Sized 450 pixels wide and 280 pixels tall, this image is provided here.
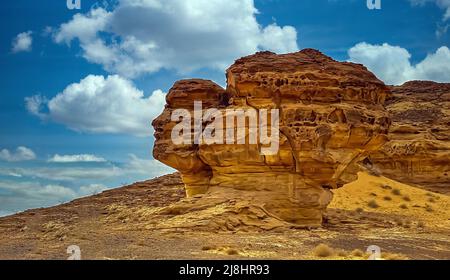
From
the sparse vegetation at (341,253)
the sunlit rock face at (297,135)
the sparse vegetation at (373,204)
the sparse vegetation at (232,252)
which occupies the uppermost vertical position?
the sunlit rock face at (297,135)

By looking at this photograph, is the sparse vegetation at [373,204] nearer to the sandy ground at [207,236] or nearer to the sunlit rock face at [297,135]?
the sandy ground at [207,236]

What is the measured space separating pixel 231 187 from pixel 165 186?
21.2m

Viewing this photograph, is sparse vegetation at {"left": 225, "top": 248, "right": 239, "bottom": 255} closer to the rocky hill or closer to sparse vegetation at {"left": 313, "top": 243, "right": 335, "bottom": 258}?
the rocky hill

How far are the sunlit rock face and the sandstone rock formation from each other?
2405 centimetres

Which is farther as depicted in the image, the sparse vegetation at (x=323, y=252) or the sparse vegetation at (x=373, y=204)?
the sparse vegetation at (x=373, y=204)

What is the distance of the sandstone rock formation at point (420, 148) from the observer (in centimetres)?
4497

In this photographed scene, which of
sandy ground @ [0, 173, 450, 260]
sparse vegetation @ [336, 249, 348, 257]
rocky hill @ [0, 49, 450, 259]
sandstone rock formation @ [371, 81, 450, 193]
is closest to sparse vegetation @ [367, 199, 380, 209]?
sandy ground @ [0, 173, 450, 260]

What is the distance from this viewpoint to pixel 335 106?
71.4 ft

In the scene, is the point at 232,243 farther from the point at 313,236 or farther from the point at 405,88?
the point at 405,88

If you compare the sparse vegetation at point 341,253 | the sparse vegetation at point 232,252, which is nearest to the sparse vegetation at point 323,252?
the sparse vegetation at point 341,253

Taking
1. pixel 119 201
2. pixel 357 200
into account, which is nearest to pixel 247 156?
pixel 119 201

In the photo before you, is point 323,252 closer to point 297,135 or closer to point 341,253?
point 341,253

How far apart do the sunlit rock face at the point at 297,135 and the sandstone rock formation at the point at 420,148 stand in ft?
78.9

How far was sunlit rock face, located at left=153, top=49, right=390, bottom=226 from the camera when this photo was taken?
21.3 meters
